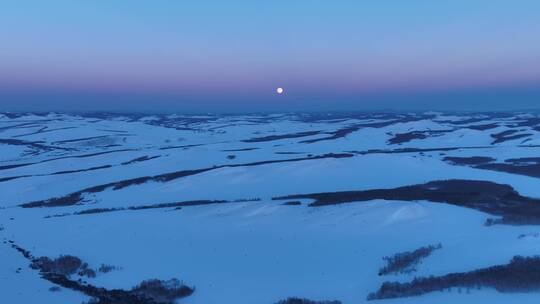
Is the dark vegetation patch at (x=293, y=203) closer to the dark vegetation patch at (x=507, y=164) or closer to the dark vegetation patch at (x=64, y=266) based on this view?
the dark vegetation patch at (x=64, y=266)

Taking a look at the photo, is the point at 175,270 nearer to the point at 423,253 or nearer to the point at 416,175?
the point at 423,253

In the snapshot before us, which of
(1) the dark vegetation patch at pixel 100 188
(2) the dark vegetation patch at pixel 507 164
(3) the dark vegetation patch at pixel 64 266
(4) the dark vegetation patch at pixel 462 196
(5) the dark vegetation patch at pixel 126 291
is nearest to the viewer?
(5) the dark vegetation patch at pixel 126 291

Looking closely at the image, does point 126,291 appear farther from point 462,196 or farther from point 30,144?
point 30,144

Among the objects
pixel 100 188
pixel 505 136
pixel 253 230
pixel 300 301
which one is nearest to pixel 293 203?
pixel 253 230

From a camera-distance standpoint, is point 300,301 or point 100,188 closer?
point 300,301

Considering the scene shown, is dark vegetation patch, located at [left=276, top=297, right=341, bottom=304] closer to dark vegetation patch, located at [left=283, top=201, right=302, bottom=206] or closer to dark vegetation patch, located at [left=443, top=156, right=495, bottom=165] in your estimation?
dark vegetation patch, located at [left=283, top=201, right=302, bottom=206]

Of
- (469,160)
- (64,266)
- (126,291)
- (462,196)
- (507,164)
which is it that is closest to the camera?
(126,291)

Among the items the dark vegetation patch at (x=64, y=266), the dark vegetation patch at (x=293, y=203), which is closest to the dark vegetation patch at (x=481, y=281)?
the dark vegetation patch at (x=64, y=266)
